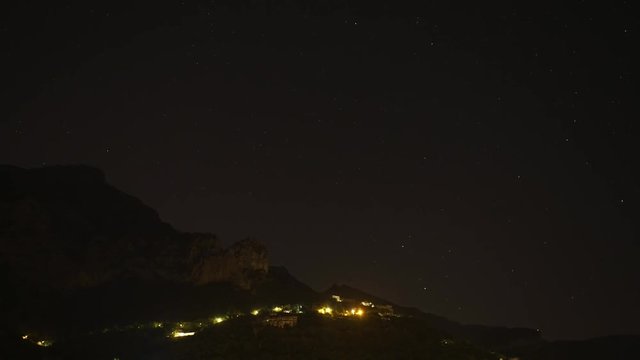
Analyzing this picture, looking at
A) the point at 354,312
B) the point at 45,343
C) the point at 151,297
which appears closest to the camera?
the point at 45,343

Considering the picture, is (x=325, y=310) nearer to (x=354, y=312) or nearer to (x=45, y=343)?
(x=354, y=312)

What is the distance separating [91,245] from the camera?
417 feet

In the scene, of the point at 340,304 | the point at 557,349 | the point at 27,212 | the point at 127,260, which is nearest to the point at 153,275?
the point at 127,260

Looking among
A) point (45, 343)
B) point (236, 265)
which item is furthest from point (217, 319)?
point (236, 265)

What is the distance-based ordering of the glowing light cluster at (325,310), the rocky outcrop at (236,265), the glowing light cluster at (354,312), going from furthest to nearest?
the rocky outcrop at (236,265), the glowing light cluster at (325,310), the glowing light cluster at (354,312)

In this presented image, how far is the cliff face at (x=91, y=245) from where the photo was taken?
115375 mm

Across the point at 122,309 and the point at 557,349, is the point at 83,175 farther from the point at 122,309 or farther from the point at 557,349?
the point at 557,349

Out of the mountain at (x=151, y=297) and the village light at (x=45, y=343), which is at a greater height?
the mountain at (x=151, y=297)

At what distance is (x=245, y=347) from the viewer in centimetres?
7969

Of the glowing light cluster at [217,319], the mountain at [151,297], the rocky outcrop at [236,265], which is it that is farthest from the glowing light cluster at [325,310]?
the rocky outcrop at [236,265]

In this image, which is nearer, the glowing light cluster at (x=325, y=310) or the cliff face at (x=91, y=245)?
the glowing light cluster at (x=325, y=310)

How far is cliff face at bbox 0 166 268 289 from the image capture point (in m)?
115

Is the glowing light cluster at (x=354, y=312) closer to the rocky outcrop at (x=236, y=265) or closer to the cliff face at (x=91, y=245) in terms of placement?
the rocky outcrop at (x=236, y=265)

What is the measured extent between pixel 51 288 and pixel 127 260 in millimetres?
19959
